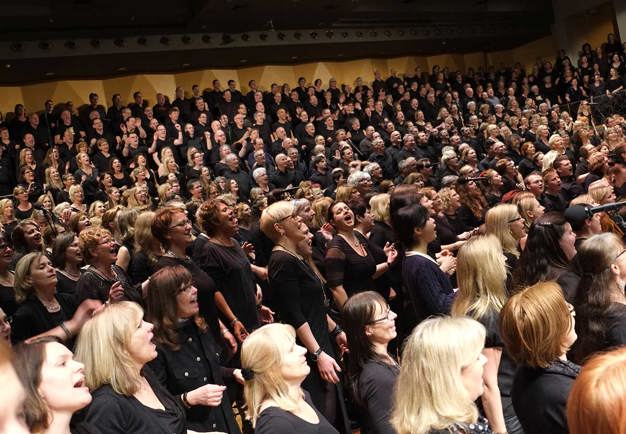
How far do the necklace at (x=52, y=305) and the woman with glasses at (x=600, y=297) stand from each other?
249cm

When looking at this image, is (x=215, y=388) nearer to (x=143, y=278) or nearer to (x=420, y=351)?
(x=420, y=351)

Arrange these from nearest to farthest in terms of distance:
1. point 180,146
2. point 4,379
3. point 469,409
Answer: point 4,379
point 469,409
point 180,146

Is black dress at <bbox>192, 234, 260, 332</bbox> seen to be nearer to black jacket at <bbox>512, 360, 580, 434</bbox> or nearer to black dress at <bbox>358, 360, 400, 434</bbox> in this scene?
black dress at <bbox>358, 360, 400, 434</bbox>

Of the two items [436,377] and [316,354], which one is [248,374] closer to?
[436,377]

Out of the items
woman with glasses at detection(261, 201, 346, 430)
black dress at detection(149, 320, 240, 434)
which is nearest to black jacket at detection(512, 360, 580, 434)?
black dress at detection(149, 320, 240, 434)

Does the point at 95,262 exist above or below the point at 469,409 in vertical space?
above

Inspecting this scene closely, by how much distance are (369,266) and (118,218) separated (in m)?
1.77

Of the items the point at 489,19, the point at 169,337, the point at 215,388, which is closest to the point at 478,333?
the point at 215,388

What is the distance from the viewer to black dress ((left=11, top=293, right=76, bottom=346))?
11.5 feet

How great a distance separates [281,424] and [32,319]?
186cm

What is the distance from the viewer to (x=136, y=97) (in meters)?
12.1

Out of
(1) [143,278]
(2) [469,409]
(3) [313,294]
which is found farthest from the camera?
(1) [143,278]

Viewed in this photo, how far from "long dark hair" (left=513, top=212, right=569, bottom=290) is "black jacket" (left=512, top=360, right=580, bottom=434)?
45.0 inches

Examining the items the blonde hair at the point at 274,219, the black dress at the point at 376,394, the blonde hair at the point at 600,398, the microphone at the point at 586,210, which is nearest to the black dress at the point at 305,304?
the blonde hair at the point at 274,219
